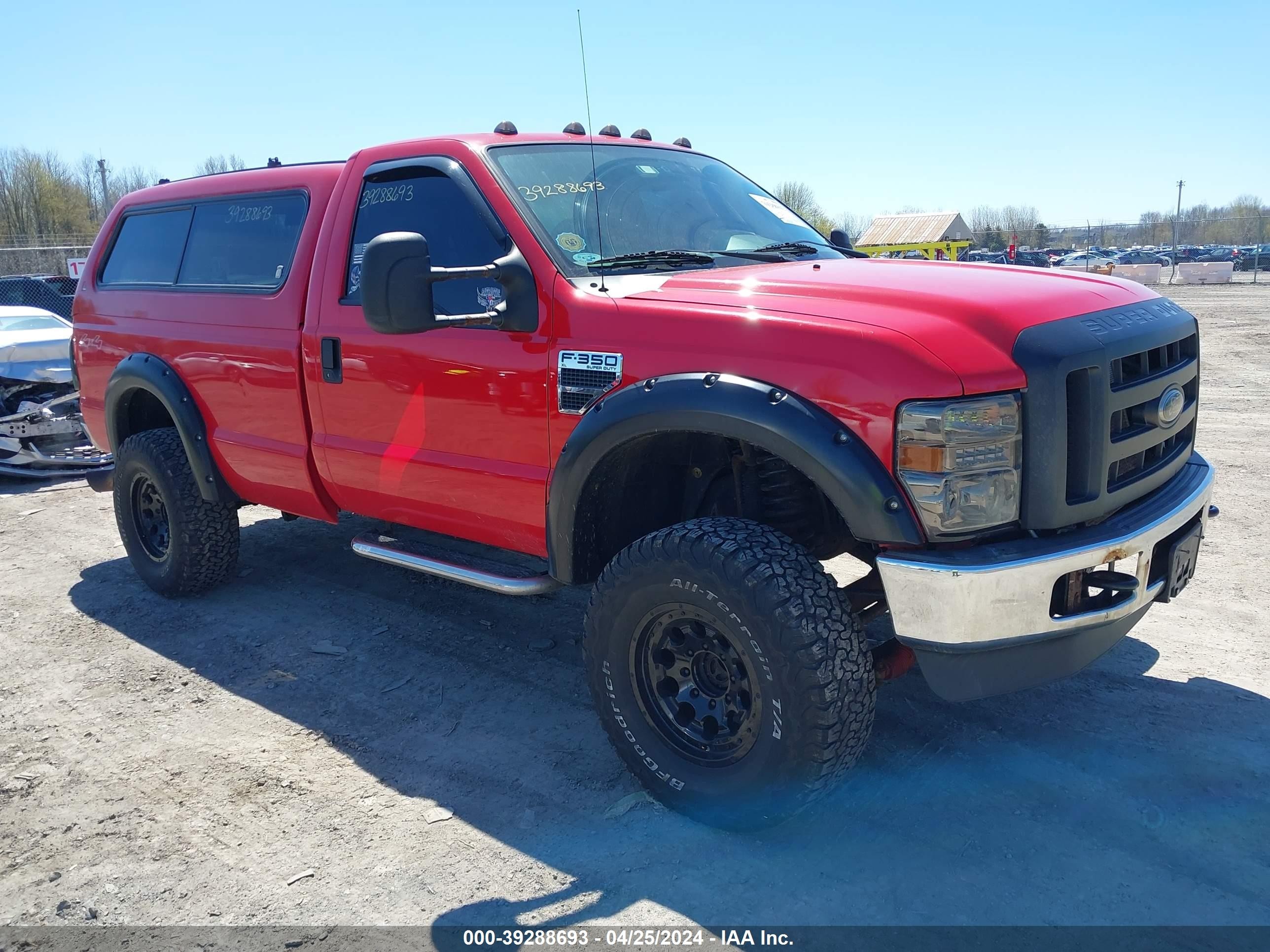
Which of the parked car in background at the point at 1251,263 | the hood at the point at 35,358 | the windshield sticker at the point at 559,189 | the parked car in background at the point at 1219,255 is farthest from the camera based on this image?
the parked car in background at the point at 1219,255

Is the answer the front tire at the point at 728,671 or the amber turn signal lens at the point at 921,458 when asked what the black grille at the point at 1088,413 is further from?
the front tire at the point at 728,671

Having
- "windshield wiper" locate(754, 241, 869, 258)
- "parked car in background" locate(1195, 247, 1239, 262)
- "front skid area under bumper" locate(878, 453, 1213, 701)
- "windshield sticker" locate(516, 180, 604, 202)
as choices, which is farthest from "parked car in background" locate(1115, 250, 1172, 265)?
"front skid area under bumper" locate(878, 453, 1213, 701)

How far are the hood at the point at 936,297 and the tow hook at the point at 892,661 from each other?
97cm

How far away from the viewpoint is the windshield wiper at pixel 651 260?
3459mm

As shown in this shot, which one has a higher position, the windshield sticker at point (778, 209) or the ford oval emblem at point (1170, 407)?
the windshield sticker at point (778, 209)

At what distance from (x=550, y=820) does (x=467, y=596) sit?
7.31 ft

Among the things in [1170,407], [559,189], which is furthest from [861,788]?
[559,189]

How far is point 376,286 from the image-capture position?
9.96 feet

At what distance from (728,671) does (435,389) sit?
4.97ft

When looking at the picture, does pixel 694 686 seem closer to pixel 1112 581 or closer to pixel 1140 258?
pixel 1112 581

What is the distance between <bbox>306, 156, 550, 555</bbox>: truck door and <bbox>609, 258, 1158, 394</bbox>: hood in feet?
1.78

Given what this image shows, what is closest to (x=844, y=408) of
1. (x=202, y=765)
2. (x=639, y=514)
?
(x=639, y=514)

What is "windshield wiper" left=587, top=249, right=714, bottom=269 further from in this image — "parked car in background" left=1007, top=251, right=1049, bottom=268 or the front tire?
"parked car in background" left=1007, top=251, right=1049, bottom=268

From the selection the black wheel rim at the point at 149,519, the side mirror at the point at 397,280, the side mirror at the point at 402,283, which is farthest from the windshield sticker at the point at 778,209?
the black wheel rim at the point at 149,519
